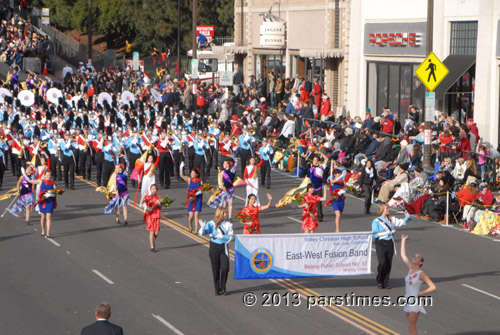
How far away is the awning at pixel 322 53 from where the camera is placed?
38750 mm

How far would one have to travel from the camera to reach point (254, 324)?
1378 cm

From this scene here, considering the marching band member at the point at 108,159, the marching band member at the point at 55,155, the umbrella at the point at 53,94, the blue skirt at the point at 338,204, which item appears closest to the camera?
the blue skirt at the point at 338,204

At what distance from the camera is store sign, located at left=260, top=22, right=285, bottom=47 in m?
43.7

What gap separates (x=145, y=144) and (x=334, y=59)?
13.5 m

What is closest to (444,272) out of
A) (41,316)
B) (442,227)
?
(442,227)

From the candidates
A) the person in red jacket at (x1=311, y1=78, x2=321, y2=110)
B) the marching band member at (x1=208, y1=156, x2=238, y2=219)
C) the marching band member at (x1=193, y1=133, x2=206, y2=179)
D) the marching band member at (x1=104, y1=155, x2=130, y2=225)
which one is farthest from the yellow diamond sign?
the person in red jacket at (x1=311, y1=78, x2=321, y2=110)

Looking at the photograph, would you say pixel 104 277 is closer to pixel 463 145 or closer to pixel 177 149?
pixel 177 149

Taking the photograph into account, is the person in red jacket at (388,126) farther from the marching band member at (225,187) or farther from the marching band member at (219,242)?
the marching band member at (219,242)

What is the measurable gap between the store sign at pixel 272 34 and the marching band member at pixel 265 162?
53.5 ft

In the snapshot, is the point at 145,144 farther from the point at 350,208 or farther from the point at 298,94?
A: the point at 298,94

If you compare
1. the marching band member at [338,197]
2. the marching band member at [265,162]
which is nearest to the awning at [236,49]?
the marching band member at [265,162]

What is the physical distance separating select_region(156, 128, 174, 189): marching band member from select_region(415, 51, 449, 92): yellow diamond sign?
8103 millimetres

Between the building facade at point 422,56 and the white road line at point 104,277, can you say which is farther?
the building facade at point 422,56

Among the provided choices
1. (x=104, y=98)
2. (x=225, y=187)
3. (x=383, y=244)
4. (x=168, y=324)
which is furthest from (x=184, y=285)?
(x=104, y=98)
